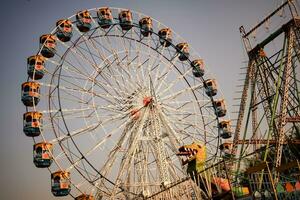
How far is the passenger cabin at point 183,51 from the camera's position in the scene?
→ 25.1 meters

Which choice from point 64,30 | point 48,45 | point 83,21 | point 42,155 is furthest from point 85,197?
point 83,21

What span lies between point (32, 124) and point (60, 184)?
345 centimetres

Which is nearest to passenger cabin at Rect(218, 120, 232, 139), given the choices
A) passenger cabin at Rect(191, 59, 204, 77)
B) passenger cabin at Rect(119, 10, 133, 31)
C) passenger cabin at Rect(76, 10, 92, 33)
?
passenger cabin at Rect(191, 59, 204, 77)

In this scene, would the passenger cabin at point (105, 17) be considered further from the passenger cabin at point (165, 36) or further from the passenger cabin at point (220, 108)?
the passenger cabin at point (220, 108)

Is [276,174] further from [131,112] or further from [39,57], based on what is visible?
[39,57]

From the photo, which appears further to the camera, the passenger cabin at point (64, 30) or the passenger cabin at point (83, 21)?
the passenger cabin at point (83, 21)

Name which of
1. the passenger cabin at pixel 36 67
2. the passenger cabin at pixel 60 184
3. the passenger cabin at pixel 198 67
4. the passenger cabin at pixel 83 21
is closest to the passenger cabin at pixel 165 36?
the passenger cabin at pixel 198 67

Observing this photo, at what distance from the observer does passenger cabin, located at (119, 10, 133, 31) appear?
76.0 feet

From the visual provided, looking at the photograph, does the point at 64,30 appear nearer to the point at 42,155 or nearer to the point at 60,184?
the point at 42,155

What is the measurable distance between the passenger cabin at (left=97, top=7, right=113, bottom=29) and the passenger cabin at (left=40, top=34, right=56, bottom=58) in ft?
10.9

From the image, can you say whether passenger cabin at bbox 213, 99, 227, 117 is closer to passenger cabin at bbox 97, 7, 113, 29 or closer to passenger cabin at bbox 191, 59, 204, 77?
passenger cabin at bbox 191, 59, 204, 77

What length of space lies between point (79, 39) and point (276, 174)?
1404cm

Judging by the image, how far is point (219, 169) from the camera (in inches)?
443

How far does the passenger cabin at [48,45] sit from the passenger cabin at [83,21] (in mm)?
1815
